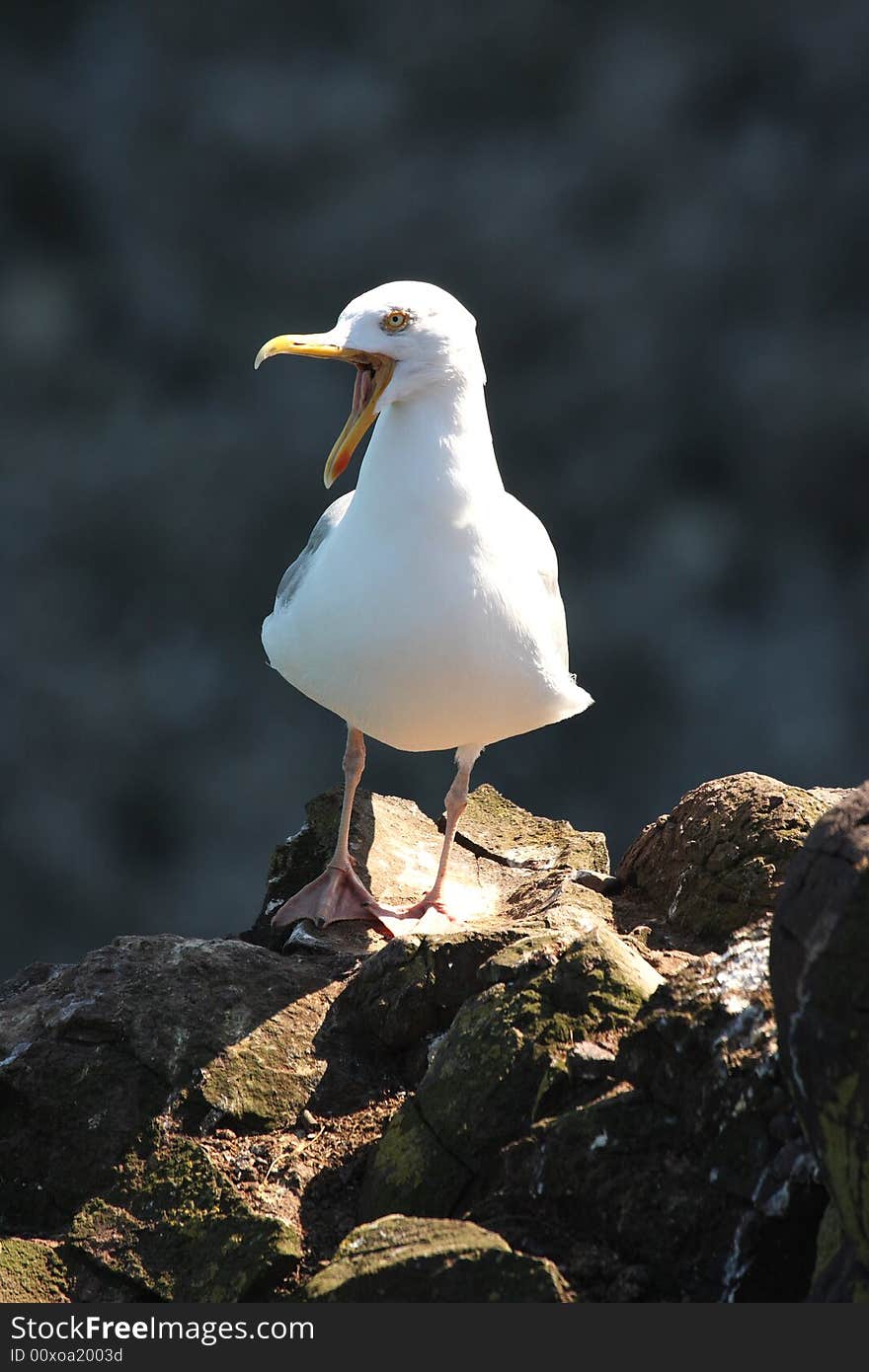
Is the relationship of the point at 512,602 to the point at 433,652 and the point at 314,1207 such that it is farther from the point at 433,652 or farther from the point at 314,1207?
the point at 314,1207

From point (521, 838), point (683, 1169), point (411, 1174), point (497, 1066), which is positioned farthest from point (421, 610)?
point (683, 1169)

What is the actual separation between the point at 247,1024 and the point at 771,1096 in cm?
173

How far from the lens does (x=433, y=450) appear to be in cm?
519

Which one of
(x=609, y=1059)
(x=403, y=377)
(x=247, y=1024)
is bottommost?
(x=247, y=1024)

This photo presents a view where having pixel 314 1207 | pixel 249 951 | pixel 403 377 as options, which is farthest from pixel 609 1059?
pixel 403 377

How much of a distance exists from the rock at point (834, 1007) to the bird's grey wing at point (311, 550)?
3.14m

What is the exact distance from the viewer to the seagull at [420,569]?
199 inches

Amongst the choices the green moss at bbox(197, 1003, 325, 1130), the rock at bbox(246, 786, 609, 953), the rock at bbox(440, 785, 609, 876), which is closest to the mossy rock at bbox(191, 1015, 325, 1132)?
the green moss at bbox(197, 1003, 325, 1130)

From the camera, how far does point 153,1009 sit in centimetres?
447

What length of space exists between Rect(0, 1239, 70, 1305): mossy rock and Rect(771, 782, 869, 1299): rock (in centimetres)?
193

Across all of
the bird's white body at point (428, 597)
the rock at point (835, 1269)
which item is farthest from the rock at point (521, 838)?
the rock at point (835, 1269)

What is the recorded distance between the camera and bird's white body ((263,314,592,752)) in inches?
205

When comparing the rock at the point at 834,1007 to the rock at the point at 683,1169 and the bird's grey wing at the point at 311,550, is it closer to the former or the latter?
the rock at the point at 683,1169

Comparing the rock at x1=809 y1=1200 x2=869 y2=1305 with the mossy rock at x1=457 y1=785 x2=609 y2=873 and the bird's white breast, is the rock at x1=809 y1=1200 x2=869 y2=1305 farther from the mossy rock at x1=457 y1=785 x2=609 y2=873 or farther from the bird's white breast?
the mossy rock at x1=457 y1=785 x2=609 y2=873
